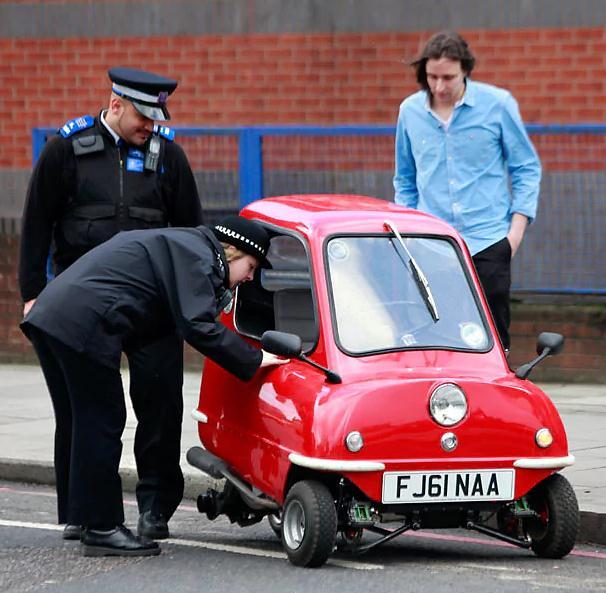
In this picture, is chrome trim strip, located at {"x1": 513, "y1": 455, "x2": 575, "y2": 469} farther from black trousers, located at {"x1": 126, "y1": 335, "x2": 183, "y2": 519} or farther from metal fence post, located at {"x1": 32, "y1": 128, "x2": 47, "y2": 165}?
metal fence post, located at {"x1": 32, "y1": 128, "x2": 47, "y2": 165}

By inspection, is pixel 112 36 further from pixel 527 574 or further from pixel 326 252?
pixel 527 574

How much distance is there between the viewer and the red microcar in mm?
6863

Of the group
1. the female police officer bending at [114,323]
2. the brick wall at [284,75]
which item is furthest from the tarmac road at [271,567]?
the brick wall at [284,75]

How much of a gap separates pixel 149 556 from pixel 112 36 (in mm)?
8809

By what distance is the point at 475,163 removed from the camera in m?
8.75

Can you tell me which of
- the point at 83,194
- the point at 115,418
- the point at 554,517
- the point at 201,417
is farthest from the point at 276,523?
the point at 83,194

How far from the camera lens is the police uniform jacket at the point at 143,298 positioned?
23.4 ft

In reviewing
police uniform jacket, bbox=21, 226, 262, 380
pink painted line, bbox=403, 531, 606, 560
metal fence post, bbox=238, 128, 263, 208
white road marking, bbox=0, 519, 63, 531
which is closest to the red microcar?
police uniform jacket, bbox=21, 226, 262, 380

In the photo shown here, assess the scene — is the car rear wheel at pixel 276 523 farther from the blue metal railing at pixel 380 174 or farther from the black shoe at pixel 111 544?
the blue metal railing at pixel 380 174

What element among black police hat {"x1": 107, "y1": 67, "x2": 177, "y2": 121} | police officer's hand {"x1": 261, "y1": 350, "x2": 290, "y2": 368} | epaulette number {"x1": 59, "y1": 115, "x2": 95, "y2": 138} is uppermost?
black police hat {"x1": 107, "y1": 67, "x2": 177, "y2": 121}

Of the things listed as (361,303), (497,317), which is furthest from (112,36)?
(361,303)

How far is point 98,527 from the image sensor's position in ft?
24.0

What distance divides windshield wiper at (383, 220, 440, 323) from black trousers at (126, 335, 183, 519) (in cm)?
104

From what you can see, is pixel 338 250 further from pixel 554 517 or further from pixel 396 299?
pixel 554 517
